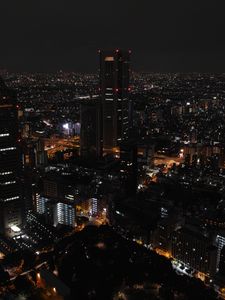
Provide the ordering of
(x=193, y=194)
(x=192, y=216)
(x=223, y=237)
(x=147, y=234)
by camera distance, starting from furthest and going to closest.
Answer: (x=193, y=194)
(x=192, y=216)
(x=147, y=234)
(x=223, y=237)

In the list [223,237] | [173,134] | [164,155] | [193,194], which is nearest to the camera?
[223,237]

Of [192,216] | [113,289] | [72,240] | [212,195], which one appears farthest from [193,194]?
[113,289]

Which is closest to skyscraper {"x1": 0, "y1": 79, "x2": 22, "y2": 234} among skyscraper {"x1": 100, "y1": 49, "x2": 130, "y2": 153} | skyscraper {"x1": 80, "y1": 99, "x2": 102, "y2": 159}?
skyscraper {"x1": 80, "y1": 99, "x2": 102, "y2": 159}

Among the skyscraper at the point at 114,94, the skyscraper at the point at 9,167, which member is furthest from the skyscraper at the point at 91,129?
the skyscraper at the point at 9,167

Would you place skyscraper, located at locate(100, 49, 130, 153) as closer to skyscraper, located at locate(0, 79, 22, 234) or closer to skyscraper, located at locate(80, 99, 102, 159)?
skyscraper, located at locate(80, 99, 102, 159)

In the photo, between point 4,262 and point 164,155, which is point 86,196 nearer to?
point 4,262

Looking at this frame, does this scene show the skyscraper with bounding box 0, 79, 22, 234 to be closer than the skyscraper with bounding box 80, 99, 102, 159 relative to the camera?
Yes

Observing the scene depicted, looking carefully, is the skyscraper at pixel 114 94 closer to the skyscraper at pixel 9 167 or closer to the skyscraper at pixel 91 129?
the skyscraper at pixel 91 129
